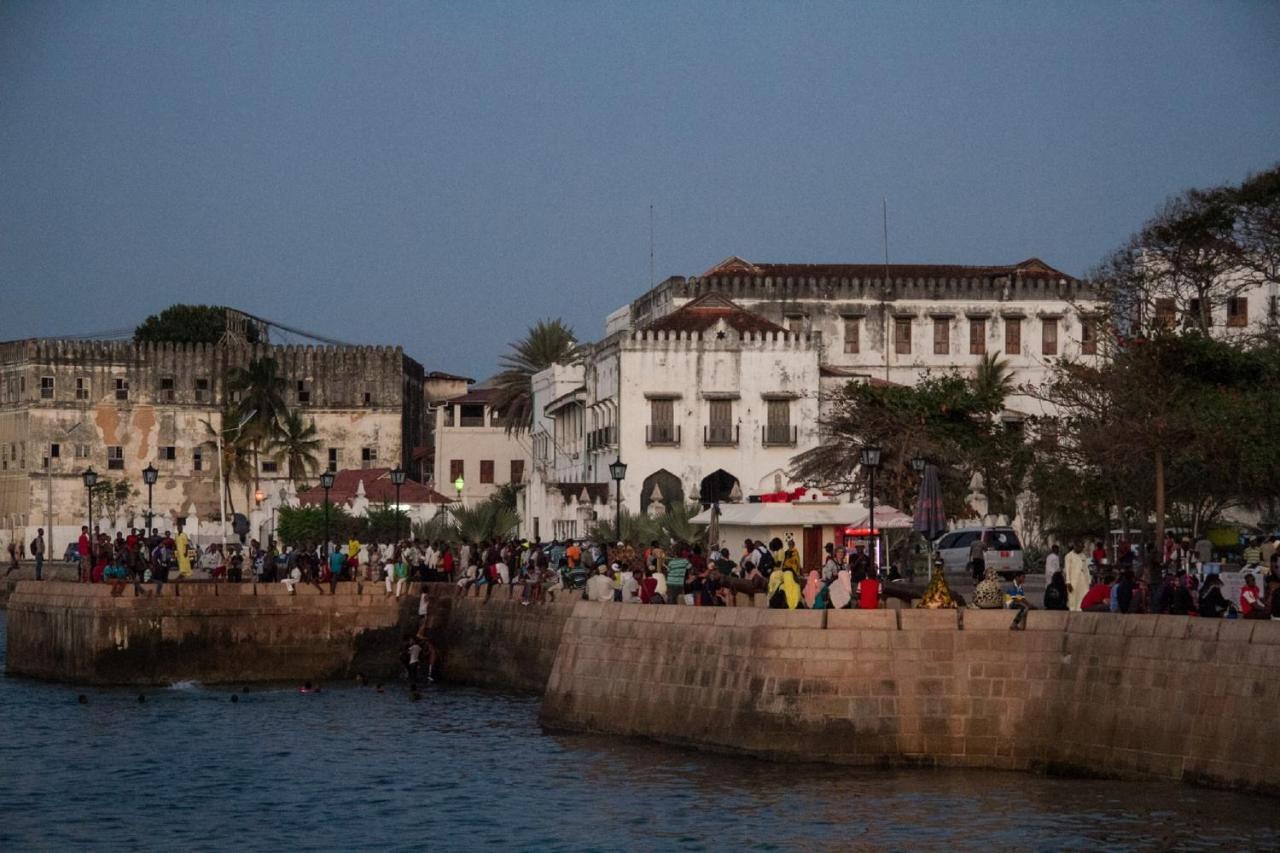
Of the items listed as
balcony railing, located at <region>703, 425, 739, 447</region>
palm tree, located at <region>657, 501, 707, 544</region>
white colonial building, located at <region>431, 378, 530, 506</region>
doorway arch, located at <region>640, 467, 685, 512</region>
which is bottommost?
palm tree, located at <region>657, 501, 707, 544</region>

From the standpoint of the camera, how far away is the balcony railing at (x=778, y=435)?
194 ft

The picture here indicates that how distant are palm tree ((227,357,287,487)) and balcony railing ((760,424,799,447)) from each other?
38594 millimetres

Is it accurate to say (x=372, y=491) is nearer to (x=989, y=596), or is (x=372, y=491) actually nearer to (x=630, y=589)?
(x=630, y=589)

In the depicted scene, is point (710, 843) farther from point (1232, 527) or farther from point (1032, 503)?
point (1032, 503)

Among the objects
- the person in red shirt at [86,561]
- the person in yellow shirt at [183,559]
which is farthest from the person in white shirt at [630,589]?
the person in yellow shirt at [183,559]

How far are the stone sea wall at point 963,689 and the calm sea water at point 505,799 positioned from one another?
350 millimetres

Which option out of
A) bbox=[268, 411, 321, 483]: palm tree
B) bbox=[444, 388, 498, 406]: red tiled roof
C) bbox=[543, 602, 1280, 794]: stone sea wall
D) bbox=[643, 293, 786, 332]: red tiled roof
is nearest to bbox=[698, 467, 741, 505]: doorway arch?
bbox=[643, 293, 786, 332]: red tiled roof

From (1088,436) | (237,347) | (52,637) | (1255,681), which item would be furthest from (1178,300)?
(237,347)

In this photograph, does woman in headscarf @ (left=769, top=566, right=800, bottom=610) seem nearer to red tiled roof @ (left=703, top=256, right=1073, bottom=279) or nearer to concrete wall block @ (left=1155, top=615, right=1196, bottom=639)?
concrete wall block @ (left=1155, top=615, right=1196, bottom=639)

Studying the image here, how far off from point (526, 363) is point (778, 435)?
84.6ft

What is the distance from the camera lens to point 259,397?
91.9 meters

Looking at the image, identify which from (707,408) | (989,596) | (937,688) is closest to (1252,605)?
(989,596)

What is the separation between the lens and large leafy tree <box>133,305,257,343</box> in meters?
107

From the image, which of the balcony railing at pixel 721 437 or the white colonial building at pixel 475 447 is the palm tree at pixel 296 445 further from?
the balcony railing at pixel 721 437
